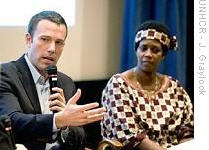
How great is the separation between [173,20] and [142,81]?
2.38 feet

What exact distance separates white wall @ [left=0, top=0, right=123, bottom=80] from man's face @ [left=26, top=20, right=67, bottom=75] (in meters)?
0.78

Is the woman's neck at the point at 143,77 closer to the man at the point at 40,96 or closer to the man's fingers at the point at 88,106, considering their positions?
the man at the point at 40,96

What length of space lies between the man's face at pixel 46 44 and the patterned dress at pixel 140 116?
44 centimetres

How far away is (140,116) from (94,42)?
76 cm

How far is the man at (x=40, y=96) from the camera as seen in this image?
1280 millimetres

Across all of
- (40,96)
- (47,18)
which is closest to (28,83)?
(40,96)

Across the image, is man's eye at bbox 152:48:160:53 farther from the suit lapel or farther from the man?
the suit lapel

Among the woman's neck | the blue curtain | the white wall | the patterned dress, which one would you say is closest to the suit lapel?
the patterned dress

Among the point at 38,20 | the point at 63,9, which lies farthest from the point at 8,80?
the point at 63,9

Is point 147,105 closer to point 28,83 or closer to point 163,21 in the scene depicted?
point 28,83

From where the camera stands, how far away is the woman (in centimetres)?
183

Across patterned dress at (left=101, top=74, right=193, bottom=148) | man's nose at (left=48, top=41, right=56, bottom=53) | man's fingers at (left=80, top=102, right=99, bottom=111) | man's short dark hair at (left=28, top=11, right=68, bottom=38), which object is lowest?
patterned dress at (left=101, top=74, right=193, bottom=148)

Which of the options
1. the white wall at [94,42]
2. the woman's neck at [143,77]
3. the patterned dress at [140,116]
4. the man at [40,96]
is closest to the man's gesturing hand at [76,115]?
the man at [40,96]

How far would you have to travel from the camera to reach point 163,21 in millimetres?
2477
